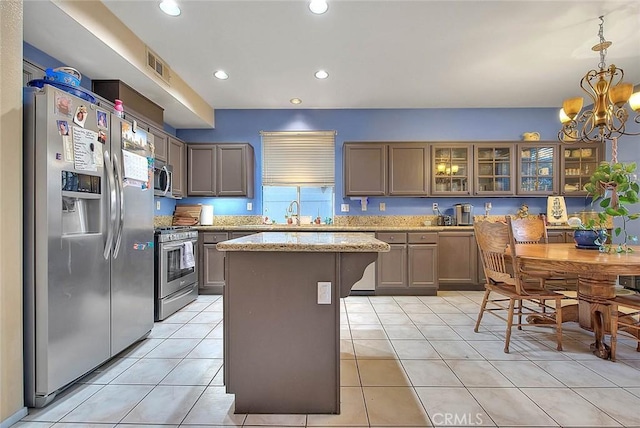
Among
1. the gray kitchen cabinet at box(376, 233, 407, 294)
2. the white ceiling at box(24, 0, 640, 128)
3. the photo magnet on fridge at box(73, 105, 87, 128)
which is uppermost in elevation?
the white ceiling at box(24, 0, 640, 128)

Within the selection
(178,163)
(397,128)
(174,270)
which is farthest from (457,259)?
(178,163)

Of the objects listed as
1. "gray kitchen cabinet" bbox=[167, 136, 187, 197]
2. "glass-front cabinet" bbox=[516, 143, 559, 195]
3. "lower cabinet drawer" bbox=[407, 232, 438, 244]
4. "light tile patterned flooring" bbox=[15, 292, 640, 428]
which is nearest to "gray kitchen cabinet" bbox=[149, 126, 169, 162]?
"gray kitchen cabinet" bbox=[167, 136, 187, 197]

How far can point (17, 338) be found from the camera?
158cm

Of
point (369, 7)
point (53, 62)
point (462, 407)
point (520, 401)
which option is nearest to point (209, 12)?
point (369, 7)

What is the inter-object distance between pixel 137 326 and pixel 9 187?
1.41 meters

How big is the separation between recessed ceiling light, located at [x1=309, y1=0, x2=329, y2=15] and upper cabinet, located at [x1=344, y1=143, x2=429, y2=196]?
2199mm

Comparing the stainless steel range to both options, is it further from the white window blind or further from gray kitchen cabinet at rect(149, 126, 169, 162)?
the white window blind

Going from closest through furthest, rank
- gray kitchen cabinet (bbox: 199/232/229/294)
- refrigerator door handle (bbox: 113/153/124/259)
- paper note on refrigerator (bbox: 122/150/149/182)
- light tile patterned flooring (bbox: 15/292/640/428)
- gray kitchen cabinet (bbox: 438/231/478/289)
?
light tile patterned flooring (bbox: 15/292/640/428) < refrigerator door handle (bbox: 113/153/124/259) < paper note on refrigerator (bbox: 122/150/149/182) < gray kitchen cabinet (bbox: 199/232/229/294) < gray kitchen cabinet (bbox: 438/231/478/289)

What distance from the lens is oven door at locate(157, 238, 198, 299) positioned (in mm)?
3090

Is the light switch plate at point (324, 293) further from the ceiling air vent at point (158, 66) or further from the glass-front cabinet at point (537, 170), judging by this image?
the glass-front cabinet at point (537, 170)

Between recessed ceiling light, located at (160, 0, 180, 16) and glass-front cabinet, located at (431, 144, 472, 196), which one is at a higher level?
recessed ceiling light, located at (160, 0, 180, 16)

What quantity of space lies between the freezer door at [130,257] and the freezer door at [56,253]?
0.68 feet

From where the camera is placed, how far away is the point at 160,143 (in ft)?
12.2

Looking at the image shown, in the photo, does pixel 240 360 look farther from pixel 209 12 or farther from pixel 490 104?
pixel 490 104
